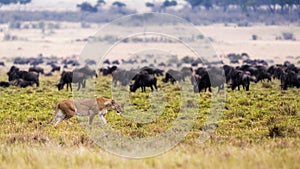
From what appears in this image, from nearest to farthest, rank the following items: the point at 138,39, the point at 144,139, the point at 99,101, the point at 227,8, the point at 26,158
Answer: the point at 26,158 < the point at 144,139 < the point at 99,101 < the point at 138,39 < the point at 227,8

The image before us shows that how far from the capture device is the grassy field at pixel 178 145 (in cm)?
1089

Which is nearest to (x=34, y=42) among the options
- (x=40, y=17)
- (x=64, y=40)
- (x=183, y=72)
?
(x=64, y=40)

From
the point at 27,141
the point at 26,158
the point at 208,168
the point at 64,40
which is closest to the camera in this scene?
the point at 208,168

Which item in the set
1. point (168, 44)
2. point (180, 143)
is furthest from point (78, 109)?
point (168, 44)

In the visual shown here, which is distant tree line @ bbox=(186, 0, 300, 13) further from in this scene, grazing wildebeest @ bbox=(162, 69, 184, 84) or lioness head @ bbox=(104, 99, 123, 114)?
lioness head @ bbox=(104, 99, 123, 114)

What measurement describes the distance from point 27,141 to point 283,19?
11778 cm

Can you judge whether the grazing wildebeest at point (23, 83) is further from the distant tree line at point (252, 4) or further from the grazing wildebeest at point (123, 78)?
the distant tree line at point (252, 4)

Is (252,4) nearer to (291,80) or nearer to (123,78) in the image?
(123,78)

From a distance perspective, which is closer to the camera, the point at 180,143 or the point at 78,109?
the point at 180,143

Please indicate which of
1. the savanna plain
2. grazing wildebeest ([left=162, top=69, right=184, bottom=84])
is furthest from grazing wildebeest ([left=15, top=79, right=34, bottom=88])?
the savanna plain

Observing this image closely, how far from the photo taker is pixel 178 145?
1375 centimetres

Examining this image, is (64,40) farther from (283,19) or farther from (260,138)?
(260,138)

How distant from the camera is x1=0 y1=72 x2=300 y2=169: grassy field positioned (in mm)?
10891

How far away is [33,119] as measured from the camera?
64.5ft
